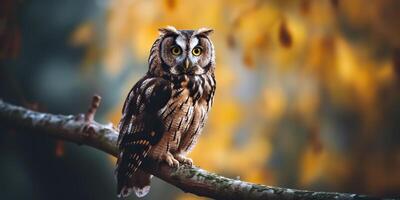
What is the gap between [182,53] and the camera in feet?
5.05

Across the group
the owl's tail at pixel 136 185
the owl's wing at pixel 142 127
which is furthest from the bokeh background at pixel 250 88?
the owl's wing at pixel 142 127

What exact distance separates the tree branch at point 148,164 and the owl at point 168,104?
5 centimetres

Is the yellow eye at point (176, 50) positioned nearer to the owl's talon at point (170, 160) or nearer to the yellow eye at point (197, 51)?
the yellow eye at point (197, 51)

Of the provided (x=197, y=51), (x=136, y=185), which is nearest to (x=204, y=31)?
(x=197, y=51)

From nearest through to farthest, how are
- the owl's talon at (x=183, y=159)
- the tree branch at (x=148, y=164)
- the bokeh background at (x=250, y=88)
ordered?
1. the tree branch at (x=148, y=164)
2. the owl's talon at (x=183, y=159)
3. the bokeh background at (x=250, y=88)

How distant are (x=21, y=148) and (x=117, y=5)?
0.56 metres

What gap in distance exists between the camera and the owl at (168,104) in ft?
4.91

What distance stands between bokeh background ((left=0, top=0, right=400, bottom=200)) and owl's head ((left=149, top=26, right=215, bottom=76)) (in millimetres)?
100

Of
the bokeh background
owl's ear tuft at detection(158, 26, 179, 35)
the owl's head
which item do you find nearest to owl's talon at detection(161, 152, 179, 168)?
the bokeh background

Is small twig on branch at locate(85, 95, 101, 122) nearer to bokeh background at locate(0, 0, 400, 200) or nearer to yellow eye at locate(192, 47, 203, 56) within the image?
bokeh background at locate(0, 0, 400, 200)

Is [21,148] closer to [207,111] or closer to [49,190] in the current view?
[49,190]

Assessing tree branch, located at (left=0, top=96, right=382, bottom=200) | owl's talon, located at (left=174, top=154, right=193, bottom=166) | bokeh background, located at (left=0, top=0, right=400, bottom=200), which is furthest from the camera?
bokeh background, located at (left=0, top=0, right=400, bottom=200)

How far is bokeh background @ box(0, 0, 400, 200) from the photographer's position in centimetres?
161

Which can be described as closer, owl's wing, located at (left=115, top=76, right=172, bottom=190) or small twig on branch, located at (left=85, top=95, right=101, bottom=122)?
owl's wing, located at (left=115, top=76, right=172, bottom=190)
